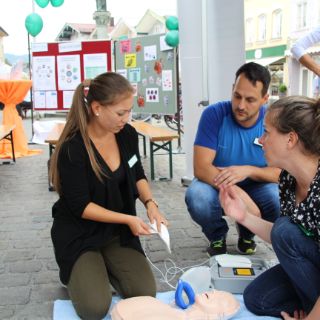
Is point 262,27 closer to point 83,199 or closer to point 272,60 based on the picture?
point 272,60

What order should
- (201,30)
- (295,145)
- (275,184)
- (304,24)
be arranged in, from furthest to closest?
(304,24) → (201,30) → (275,184) → (295,145)

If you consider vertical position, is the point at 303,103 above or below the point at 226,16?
below

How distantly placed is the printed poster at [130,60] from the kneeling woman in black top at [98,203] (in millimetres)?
5650

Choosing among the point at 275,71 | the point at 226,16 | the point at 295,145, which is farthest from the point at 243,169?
the point at 275,71

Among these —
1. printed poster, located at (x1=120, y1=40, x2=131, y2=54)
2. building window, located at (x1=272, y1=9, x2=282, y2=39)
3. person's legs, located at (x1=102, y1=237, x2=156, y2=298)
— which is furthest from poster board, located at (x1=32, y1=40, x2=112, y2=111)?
building window, located at (x1=272, y1=9, x2=282, y2=39)

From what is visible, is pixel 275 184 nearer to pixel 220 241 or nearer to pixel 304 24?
pixel 220 241

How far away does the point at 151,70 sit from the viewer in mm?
7449

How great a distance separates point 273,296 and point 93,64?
18.7 ft

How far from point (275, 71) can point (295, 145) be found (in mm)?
21137

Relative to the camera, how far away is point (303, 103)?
1.81 metres

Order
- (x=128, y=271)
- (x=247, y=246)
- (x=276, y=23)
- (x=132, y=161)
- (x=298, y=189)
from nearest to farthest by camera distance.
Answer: (x=298, y=189), (x=128, y=271), (x=132, y=161), (x=247, y=246), (x=276, y=23)

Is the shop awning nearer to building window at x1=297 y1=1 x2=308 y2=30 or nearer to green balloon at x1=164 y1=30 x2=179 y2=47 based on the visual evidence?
building window at x1=297 y1=1 x2=308 y2=30

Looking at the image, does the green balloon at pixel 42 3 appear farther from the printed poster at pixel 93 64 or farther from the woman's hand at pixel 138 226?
the woman's hand at pixel 138 226

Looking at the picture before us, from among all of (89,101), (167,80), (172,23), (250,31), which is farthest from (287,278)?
(250,31)
